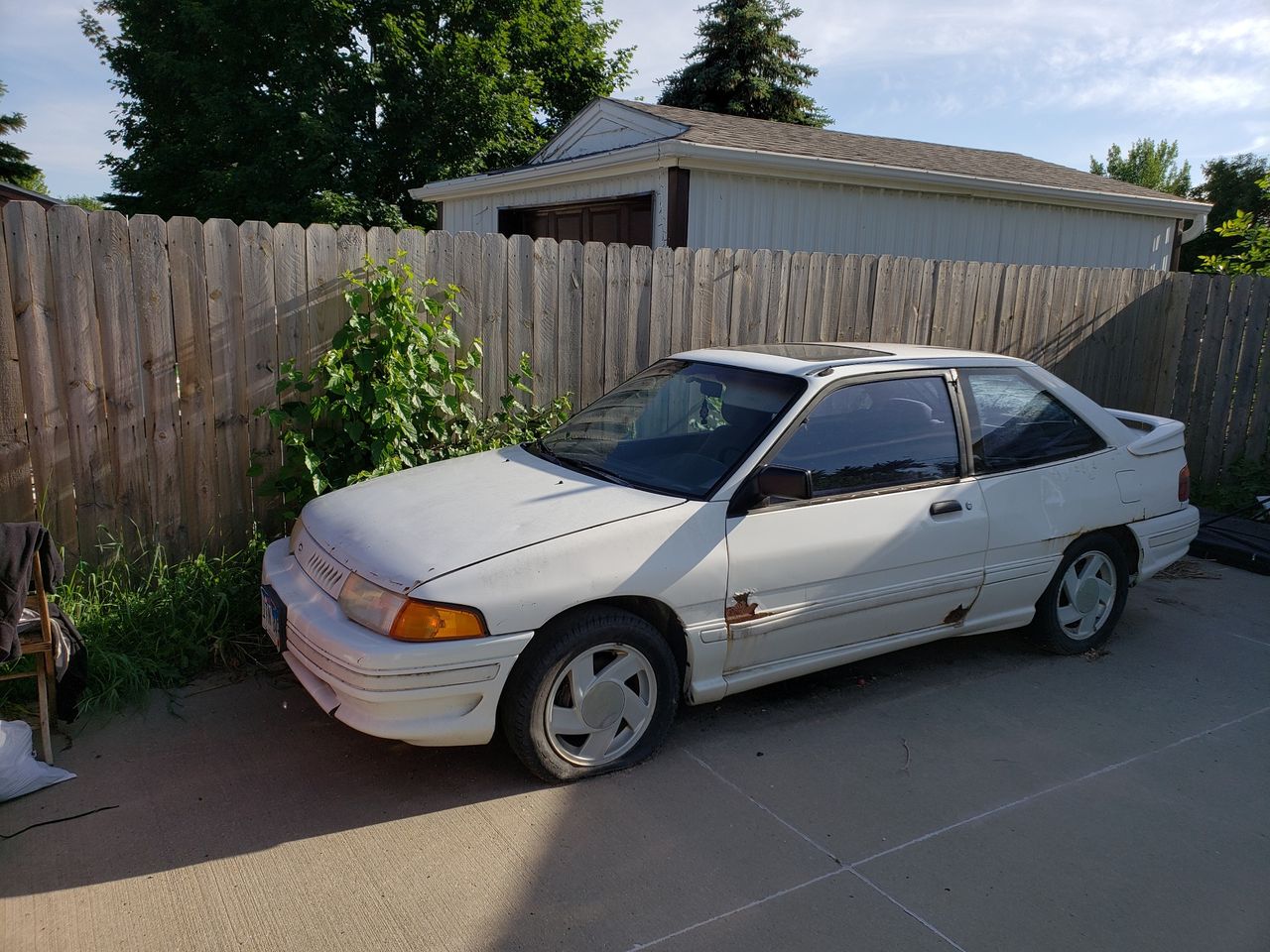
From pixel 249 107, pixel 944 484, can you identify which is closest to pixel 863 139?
pixel 944 484

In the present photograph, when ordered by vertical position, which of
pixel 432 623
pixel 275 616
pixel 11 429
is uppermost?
pixel 11 429

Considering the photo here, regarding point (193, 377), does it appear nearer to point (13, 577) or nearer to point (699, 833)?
point (13, 577)

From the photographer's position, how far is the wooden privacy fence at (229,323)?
4.66 m

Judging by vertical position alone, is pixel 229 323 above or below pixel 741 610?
above

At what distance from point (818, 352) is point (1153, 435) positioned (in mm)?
2021

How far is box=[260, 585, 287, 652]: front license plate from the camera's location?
12.2ft

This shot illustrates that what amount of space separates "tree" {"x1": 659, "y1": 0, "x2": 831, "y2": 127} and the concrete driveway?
1073 inches

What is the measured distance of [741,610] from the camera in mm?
3783

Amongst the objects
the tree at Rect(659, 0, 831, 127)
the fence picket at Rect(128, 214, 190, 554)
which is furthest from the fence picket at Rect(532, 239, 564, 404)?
the tree at Rect(659, 0, 831, 127)

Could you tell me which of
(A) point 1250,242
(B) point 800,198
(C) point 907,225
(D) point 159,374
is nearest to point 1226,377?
(A) point 1250,242

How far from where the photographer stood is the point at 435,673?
3205 mm

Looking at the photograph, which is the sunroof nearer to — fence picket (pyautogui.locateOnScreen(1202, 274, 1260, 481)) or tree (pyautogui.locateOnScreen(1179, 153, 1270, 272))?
fence picket (pyautogui.locateOnScreen(1202, 274, 1260, 481))

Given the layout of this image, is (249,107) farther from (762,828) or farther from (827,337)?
(762,828)

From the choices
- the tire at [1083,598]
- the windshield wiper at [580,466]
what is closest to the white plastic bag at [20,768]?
the windshield wiper at [580,466]
